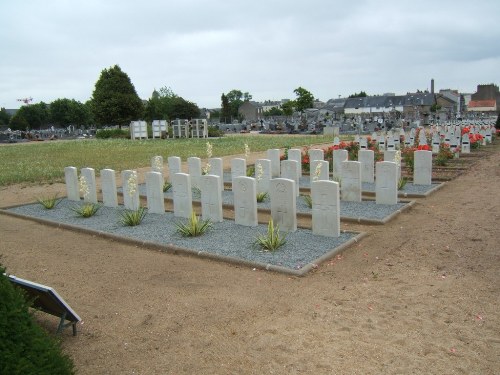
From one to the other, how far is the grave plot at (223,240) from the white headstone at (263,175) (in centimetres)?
275

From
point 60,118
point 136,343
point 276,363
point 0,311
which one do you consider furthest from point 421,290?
point 60,118

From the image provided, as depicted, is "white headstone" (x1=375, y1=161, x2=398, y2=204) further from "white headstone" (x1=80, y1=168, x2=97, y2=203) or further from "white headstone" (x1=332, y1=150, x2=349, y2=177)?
"white headstone" (x1=80, y1=168, x2=97, y2=203)

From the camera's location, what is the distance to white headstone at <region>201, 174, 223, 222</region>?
9852 mm

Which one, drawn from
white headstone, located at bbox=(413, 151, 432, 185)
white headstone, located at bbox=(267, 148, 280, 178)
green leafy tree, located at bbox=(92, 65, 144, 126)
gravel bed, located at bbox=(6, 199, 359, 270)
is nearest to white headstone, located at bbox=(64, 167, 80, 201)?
gravel bed, located at bbox=(6, 199, 359, 270)

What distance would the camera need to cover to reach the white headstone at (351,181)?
1130 centimetres

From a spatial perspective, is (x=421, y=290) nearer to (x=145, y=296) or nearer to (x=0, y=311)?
(x=145, y=296)

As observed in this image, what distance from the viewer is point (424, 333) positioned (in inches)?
186

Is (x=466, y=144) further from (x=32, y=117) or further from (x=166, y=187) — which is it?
(x=32, y=117)

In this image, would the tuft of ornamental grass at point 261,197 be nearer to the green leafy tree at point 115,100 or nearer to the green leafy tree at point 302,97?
the green leafy tree at point 115,100

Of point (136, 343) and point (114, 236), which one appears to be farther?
point (114, 236)

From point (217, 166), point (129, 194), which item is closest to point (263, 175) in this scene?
point (217, 166)

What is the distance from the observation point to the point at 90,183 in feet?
41.6

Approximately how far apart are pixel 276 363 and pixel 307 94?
279 feet

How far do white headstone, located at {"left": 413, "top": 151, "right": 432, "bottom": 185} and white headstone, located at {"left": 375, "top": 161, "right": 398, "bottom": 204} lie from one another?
2.77 metres
